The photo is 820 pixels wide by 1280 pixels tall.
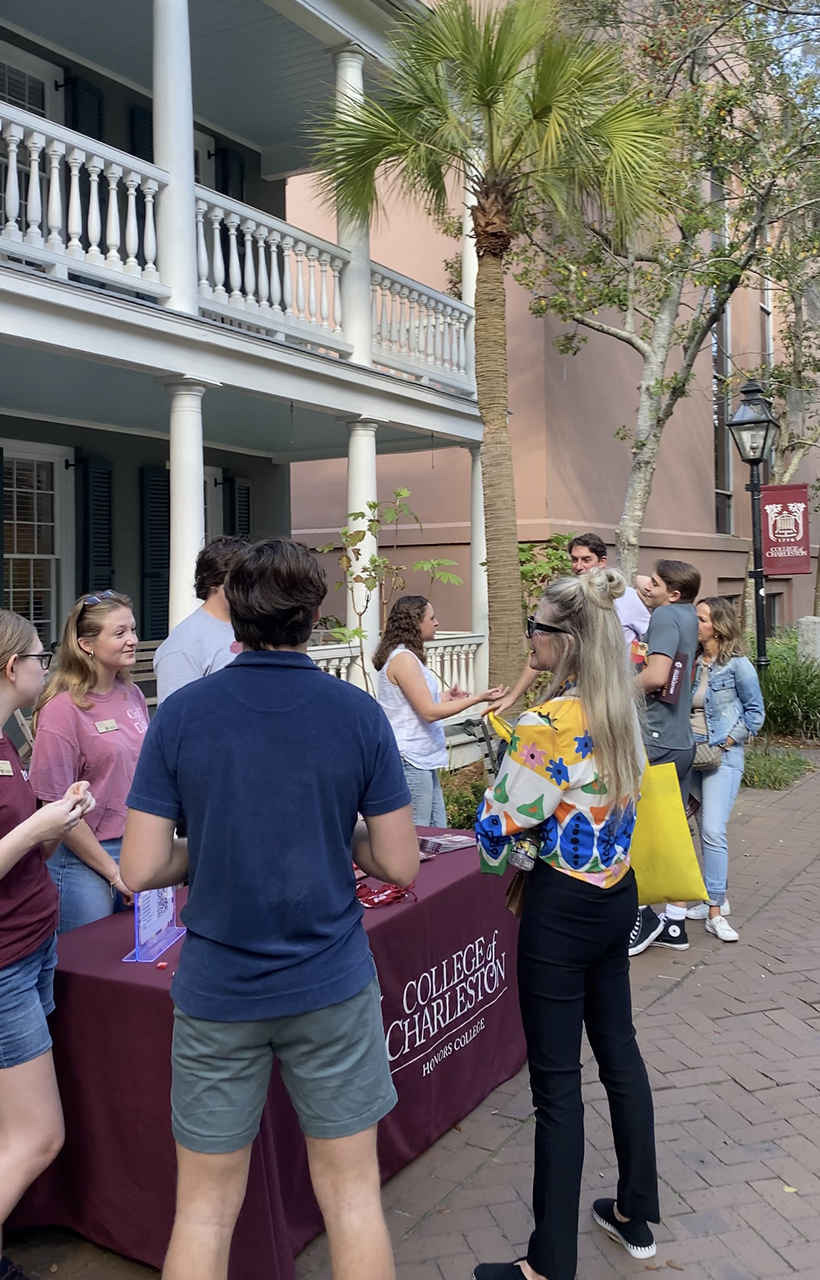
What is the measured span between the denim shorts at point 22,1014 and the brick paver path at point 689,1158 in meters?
0.81

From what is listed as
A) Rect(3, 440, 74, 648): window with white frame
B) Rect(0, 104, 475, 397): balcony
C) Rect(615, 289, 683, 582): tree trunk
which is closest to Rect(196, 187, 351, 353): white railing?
Rect(0, 104, 475, 397): balcony

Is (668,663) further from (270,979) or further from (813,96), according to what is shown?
(813,96)

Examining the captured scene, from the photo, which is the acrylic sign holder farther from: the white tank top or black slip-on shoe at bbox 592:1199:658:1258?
the white tank top

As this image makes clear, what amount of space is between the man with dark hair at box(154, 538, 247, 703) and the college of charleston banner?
956cm

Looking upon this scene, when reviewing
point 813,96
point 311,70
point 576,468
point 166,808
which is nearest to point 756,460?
point 576,468

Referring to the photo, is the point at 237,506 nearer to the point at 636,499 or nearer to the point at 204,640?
the point at 636,499

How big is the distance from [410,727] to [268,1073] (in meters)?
3.06

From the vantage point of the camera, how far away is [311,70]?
9938 millimetres

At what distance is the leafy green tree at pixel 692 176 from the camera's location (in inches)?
451

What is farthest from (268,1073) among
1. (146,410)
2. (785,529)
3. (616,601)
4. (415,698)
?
(785,529)

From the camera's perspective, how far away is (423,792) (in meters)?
5.34

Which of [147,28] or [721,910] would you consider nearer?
[721,910]

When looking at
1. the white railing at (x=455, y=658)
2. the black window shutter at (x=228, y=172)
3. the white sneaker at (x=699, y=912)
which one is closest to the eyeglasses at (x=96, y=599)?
the white sneaker at (x=699, y=912)

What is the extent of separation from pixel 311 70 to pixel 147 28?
1679 millimetres
